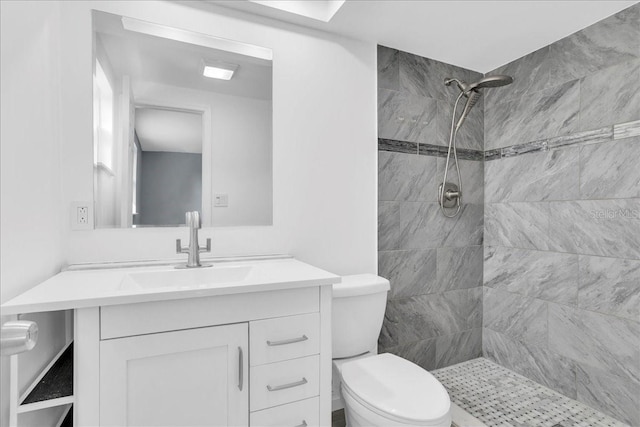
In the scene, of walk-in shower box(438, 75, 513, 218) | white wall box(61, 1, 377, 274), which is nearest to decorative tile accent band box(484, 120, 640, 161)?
walk-in shower box(438, 75, 513, 218)

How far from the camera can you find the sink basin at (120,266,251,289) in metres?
1.39

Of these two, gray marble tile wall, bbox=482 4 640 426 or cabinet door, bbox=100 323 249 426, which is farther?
gray marble tile wall, bbox=482 4 640 426

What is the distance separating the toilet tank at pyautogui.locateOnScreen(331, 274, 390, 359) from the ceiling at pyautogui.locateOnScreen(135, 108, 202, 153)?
3.34 ft

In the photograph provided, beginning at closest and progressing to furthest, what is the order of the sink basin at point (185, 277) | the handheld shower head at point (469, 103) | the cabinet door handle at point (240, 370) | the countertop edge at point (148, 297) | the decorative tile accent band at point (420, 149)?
the countertop edge at point (148, 297) < the cabinet door handle at point (240, 370) < the sink basin at point (185, 277) < the decorative tile accent band at point (420, 149) < the handheld shower head at point (469, 103)

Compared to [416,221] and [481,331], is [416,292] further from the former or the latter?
[481,331]

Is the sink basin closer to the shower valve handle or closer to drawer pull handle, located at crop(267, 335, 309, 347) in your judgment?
drawer pull handle, located at crop(267, 335, 309, 347)

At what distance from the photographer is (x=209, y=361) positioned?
1.12 metres

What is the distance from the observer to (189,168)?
1655 mm

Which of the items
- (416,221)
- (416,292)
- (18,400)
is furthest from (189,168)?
(416,292)

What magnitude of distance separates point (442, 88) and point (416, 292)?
55.7 inches

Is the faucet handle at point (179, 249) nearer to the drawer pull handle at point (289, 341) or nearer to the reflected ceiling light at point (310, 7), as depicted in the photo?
the drawer pull handle at point (289, 341)

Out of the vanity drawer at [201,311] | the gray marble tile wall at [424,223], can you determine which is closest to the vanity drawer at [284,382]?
the vanity drawer at [201,311]

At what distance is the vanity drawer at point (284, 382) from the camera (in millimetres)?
1177

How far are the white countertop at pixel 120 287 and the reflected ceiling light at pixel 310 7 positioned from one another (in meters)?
1.32
